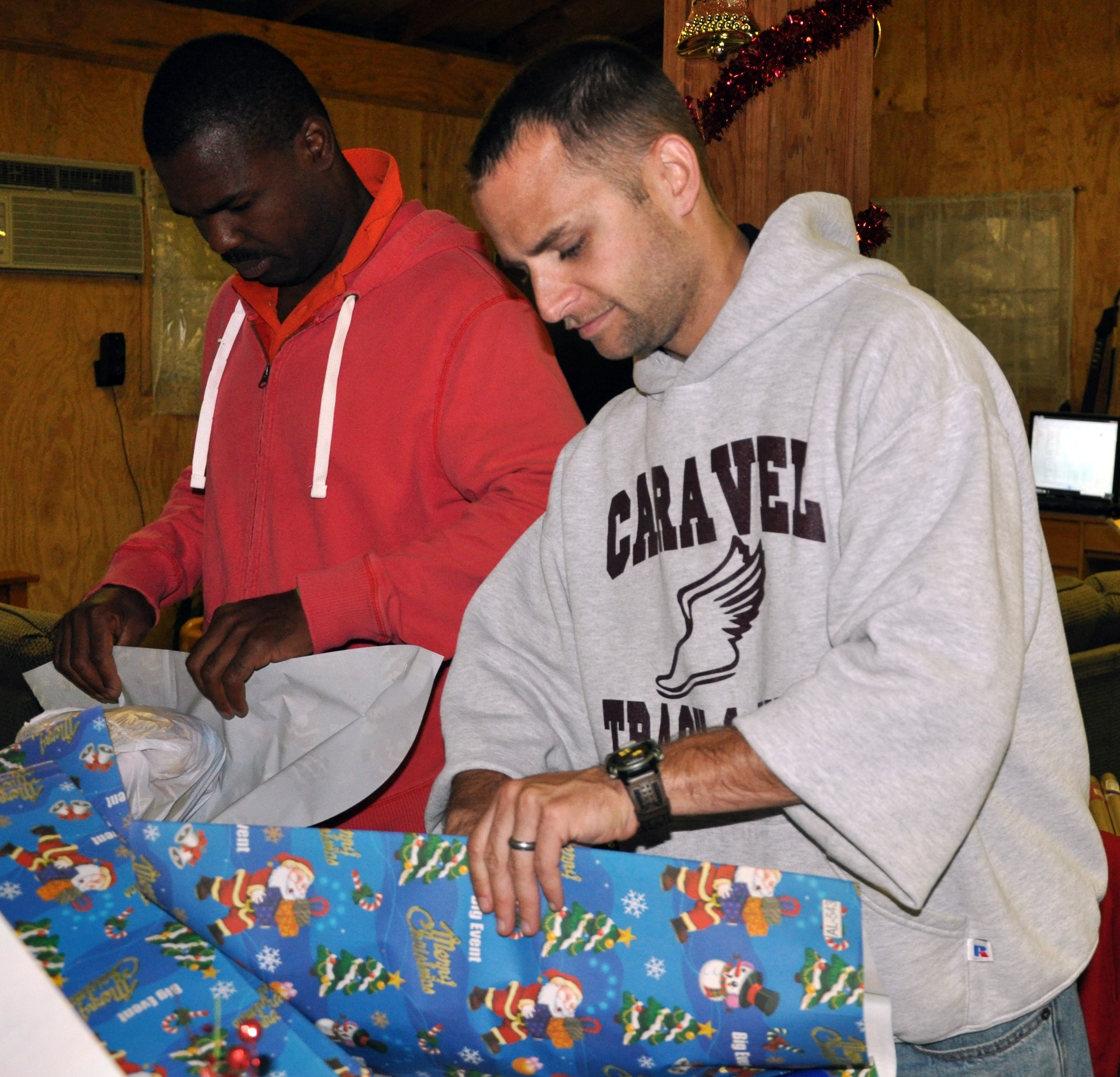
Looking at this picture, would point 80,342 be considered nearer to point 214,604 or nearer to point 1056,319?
point 214,604

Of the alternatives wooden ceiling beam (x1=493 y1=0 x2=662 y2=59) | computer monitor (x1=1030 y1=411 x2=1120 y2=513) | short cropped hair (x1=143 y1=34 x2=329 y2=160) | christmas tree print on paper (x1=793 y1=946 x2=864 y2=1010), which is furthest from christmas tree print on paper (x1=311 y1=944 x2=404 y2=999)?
wooden ceiling beam (x1=493 y1=0 x2=662 y2=59)

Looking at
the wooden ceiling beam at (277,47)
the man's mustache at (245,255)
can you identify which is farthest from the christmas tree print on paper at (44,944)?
the wooden ceiling beam at (277,47)

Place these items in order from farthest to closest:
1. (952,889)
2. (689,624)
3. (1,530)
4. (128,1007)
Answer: (1,530) → (689,624) → (952,889) → (128,1007)

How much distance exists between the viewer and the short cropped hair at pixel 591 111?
1.08 metres

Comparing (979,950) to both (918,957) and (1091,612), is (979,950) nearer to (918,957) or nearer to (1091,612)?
(918,957)

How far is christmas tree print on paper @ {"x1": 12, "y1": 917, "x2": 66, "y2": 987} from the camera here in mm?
813

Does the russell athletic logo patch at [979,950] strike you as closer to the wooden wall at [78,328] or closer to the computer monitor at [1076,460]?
the computer monitor at [1076,460]

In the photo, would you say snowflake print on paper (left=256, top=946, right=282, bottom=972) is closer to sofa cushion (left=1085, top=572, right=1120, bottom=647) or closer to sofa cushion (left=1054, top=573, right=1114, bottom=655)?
sofa cushion (left=1054, top=573, right=1114, bottom=655)

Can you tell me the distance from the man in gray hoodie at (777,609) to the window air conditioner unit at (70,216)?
4801 mm

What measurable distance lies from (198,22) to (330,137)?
468 centimetres

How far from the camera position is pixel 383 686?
4.03 ft

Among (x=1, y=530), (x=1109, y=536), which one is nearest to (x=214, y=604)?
(x=1, y=530)

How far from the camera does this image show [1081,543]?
5.47 meters

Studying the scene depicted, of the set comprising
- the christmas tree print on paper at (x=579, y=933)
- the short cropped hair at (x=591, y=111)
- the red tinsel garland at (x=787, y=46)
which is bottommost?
the christmas tree print on paper at (x=579, y=933)
